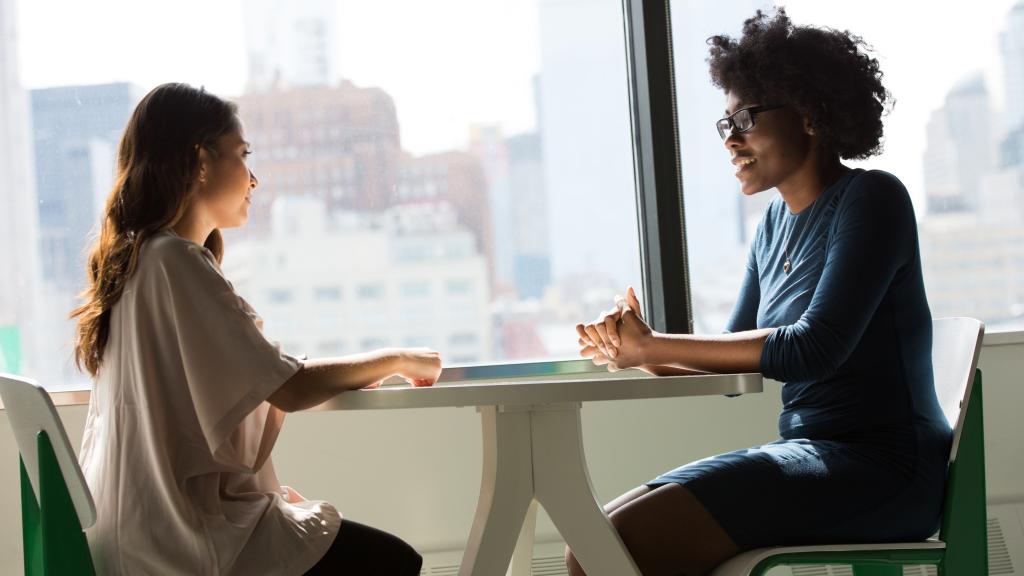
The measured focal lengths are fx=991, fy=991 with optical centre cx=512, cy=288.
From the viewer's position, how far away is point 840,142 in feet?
6.11

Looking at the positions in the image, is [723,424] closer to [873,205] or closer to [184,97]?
[873,205]

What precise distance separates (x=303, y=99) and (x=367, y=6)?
1.06 feet

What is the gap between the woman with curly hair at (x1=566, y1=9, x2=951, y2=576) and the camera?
152cm

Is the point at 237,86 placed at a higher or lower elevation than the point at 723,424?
higher

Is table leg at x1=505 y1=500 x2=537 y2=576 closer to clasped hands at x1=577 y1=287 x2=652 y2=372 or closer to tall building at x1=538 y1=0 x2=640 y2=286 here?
clasped hands at x1=577 y1=287 x2=652 y2=372

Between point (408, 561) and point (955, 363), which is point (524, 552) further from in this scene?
point (955, 363)

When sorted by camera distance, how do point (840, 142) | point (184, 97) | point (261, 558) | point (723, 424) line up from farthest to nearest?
point (723, 424) → point (840, 142) → point (184, 97) → point (261, 558)

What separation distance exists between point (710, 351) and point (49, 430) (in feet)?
3.31

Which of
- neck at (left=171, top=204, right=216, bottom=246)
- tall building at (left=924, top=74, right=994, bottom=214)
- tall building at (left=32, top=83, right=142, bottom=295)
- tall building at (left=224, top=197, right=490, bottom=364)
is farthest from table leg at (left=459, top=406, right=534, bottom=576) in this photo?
tall building at (left=924, top=74, right=994, bottom=214)

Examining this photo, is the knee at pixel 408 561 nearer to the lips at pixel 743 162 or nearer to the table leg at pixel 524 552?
the table leg at pixel 524 552

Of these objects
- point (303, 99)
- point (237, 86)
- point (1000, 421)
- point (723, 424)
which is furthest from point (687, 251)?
point (237, 86)

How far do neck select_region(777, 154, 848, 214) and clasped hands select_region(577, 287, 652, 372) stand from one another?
385 millimetres

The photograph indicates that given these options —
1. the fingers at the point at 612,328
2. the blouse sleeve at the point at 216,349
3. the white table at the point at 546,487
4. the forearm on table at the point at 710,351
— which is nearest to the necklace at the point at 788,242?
the forearm on table at the point at 710,351

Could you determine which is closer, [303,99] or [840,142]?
[840,142]
